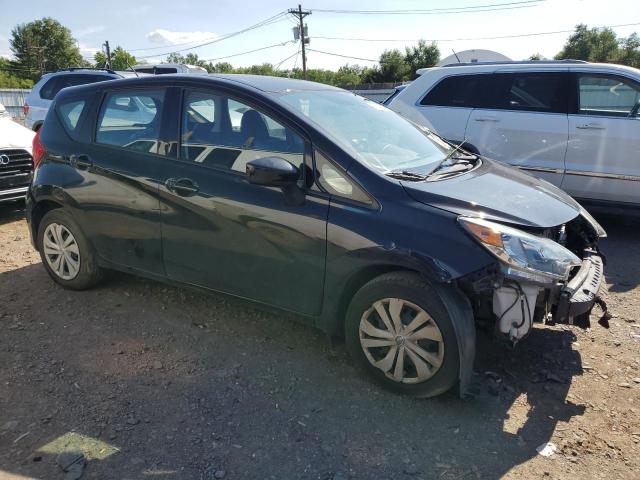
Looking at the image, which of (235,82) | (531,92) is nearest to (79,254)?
(235,82)

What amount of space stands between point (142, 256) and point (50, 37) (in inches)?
3098

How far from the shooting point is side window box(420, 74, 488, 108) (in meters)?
6.48

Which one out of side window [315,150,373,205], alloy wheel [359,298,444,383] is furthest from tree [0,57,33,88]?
alloy wheel [359,298,444,383]

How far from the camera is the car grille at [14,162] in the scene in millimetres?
6551

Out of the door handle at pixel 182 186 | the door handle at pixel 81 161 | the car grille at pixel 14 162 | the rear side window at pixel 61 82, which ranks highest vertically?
the rear side window at pixel 61 82

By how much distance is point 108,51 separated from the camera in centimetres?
5847

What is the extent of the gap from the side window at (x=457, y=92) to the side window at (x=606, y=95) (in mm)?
1151

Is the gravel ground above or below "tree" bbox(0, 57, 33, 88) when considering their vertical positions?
below

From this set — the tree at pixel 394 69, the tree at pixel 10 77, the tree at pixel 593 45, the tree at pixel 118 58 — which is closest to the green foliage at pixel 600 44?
the tree at pixel 593 45

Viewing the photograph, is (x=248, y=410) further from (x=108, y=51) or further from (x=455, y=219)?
(x=108, y=51)

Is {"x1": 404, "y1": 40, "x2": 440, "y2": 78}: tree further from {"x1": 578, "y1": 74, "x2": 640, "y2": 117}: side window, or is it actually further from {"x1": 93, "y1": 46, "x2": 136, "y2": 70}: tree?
{"x1": 578, "y1": 74, "x2": 640, "y2": 117}: side window

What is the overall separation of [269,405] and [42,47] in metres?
79.8

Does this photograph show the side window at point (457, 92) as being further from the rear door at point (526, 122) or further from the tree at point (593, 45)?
the tree at point (593, 45)

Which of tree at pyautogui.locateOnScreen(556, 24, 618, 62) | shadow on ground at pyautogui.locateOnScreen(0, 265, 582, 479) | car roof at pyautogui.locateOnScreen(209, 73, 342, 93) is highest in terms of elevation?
tree at pyautogui.locateOnScreen(556, 24, 618, 62)
